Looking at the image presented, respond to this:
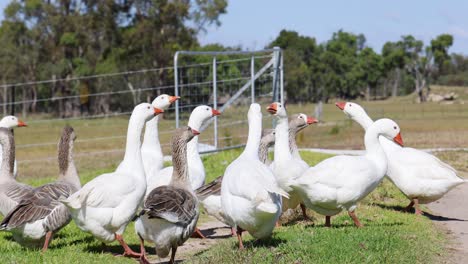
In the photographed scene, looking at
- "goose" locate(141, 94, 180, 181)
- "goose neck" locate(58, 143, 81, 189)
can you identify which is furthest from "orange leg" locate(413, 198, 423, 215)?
"goose neck" locate(58, 143, 81, 189)

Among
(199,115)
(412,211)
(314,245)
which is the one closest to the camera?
(314,245)

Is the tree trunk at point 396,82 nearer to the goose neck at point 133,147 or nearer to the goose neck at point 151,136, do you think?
the goose neck at point 151,136

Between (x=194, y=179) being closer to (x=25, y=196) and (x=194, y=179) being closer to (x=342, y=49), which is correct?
(x=25, y=196)

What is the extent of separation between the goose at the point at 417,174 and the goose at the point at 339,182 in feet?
4.36

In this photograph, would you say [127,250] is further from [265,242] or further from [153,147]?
[153,147]

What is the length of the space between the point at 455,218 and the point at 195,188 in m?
3.90

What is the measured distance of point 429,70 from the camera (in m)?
98.2

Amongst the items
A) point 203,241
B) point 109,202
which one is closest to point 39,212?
point 109,202

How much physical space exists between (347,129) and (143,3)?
28234 mm

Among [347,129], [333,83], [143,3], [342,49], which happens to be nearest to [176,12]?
[143,3]

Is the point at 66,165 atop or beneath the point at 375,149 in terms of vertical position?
beneath

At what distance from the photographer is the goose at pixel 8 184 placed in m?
8.92

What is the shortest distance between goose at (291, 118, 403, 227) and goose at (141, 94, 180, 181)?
2.80 m

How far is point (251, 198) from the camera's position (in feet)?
23.4
